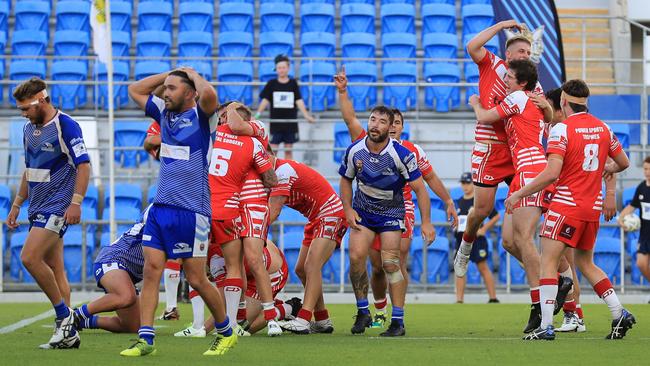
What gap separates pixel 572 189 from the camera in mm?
10078

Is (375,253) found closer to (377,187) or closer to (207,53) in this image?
(377,187)

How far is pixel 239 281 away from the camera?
1059 centimetres

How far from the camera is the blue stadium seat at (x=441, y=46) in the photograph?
23.5 meters

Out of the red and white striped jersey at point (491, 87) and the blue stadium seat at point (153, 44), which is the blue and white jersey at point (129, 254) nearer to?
the red and white striped jersey at point (491, 87)

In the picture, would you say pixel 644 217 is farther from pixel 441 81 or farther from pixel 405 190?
pixel 405 190

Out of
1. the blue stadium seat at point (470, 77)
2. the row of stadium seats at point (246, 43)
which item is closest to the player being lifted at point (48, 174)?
the row of stadium seats at point (246, 43)

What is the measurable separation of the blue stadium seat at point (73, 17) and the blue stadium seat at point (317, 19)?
170 inches

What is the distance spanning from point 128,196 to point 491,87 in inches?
361

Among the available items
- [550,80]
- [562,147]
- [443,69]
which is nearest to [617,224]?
[550,80]

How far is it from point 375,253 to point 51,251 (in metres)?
3.38

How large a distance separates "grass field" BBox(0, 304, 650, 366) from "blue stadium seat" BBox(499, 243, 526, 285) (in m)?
5.67

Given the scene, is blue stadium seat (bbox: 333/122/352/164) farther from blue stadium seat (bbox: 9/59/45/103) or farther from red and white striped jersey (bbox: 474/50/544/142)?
red and white striped jersey (bbox: 474/50/544/142)

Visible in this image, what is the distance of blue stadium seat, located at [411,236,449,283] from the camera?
1886 centimetres

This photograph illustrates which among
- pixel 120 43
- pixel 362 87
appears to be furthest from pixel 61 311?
pixel 120 43
